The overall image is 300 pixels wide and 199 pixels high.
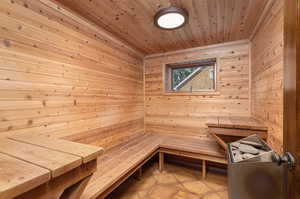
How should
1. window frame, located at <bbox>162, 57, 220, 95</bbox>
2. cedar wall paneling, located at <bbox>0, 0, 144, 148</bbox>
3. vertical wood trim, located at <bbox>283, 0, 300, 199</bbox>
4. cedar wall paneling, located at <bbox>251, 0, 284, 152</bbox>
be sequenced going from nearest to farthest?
vertical wood trim, located at <bbox>283, 0, 300, 199</bbox> → cedar wall paneling, located at <bbox>0, 0, 144, 148</bbox> → cedar wall paneling, located at <bbox>251, 0, 284, 152</bbox> → window frame, located at <bbox>162, 57, 220, 95</bbox>

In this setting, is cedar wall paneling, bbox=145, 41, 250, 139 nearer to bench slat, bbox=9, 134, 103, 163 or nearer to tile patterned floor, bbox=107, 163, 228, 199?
tile patterned floor, bbox=107, 163, 228, 199

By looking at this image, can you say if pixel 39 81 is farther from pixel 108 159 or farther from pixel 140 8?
pixel 140 8

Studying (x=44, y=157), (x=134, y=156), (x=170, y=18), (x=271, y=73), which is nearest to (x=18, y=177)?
(x=44, y=157)

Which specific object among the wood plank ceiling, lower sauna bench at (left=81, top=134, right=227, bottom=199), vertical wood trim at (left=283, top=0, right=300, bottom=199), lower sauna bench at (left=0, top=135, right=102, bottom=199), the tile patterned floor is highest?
the wood plank ceiling

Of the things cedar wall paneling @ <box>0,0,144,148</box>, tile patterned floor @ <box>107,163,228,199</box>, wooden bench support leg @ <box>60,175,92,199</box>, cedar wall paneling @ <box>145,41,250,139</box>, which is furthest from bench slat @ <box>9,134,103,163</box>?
cedar wall paneling @ <box>145,41,250,139</box>

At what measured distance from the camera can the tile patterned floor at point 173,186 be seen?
6.10ft

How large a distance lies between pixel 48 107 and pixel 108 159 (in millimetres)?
1022

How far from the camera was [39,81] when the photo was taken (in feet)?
4.48

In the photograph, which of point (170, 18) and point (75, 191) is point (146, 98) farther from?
Result: point (75, 191)

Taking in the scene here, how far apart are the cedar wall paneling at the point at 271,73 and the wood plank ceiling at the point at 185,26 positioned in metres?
0.25

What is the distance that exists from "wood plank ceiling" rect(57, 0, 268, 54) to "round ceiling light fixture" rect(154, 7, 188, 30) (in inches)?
2.0

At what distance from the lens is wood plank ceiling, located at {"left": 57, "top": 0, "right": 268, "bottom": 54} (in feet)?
4.97

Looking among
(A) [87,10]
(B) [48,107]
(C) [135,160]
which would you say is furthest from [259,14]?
(B) [48,107]

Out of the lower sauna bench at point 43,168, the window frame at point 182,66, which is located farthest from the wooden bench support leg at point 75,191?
the window frame at point 182,66
